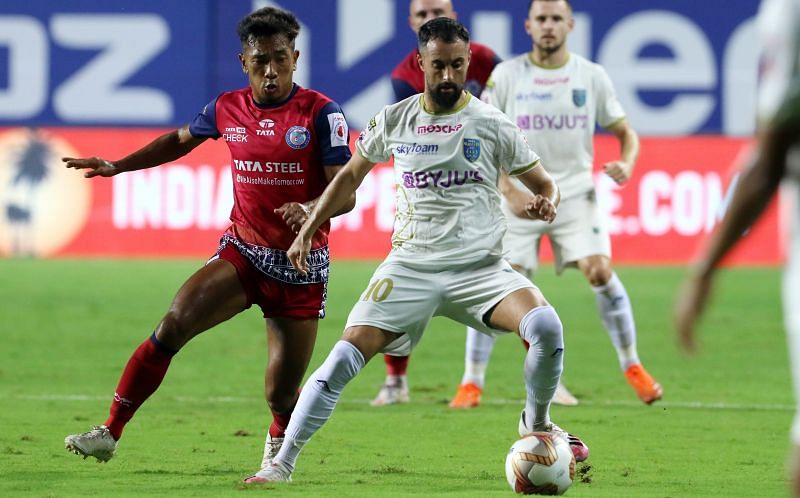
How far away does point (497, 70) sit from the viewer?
364 inches

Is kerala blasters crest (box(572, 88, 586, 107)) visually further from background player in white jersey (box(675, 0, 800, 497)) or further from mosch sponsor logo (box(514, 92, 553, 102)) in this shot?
background player in white jersey (box(675, 0, 800, 497))

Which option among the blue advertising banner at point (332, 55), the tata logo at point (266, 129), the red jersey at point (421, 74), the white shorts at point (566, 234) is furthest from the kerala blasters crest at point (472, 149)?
the blue advertising banner at point (332, 55)

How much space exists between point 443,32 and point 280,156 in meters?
0.96

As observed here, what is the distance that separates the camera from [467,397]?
9.05 m

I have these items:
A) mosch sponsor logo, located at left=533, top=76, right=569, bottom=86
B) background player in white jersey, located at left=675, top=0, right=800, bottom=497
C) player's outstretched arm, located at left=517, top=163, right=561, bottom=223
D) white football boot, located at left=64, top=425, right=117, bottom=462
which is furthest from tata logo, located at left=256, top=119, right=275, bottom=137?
background player in white jersey, located at left=675, top=0, right=800, bottom=497

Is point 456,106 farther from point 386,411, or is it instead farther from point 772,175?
point 772,175

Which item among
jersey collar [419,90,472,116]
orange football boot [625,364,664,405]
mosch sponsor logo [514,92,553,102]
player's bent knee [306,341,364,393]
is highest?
mosch sponsor logo [514,92,553,102]

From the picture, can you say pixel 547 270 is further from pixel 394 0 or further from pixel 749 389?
pixel 749 389

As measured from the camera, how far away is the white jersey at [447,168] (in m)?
6.32

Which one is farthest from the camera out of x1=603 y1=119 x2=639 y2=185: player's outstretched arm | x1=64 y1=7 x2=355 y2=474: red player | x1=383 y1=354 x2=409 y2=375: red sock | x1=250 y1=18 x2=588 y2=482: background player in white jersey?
x1=383 y1=354 x2=409 y2=375: red sock

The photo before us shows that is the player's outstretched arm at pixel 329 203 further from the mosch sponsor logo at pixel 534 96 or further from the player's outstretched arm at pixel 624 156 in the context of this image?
the mosch sponsor logo at pixel 534 96

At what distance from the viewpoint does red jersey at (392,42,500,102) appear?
905cm

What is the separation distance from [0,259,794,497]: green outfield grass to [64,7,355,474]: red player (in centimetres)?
43

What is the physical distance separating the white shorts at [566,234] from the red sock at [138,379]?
3.19m
